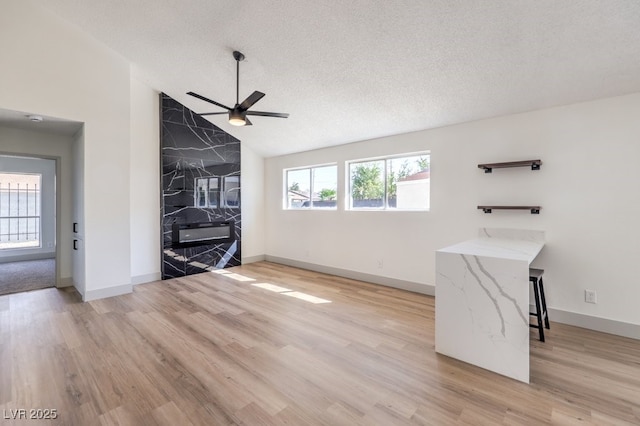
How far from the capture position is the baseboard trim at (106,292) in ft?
12.8

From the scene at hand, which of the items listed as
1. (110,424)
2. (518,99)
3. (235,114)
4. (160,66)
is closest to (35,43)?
(160,66)

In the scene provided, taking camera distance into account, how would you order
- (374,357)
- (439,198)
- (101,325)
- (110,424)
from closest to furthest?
(110,424) → (374,357) → (101,325) → (439,198)

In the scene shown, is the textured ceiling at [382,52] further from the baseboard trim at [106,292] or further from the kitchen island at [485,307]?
the baseboard trim at [106,292]

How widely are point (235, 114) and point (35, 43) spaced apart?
2.71 meters

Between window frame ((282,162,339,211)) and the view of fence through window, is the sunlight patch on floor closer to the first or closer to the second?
window frame ((282,162,339,211))

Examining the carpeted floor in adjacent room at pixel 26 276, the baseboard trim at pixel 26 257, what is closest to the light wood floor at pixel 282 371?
the carpeted floor in adjacent room at pixel 26 276

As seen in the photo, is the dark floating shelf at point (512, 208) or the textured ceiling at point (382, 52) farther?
the dark floating shelf at point (512, 208)

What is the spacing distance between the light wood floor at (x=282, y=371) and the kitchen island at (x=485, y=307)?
5.0 inches

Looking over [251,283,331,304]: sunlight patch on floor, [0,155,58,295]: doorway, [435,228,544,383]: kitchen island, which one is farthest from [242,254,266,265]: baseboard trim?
[435,228,544,383]: kitchen island

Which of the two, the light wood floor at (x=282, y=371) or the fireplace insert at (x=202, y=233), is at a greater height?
the fireplace insert at (x=202, y=233)

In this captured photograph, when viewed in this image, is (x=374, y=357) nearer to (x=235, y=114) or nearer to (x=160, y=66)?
(x=235, y=114)

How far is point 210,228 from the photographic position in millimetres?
5676

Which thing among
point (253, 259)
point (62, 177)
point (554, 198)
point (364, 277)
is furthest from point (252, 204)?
point (554, 198)

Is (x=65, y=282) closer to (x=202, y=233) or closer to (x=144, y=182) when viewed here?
(x=144, y=182)
